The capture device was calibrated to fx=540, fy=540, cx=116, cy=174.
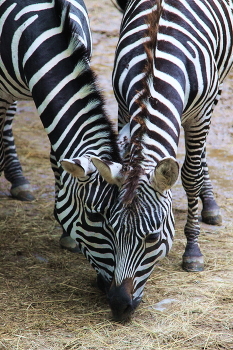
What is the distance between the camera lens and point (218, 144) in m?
9.45

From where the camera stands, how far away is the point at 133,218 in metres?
3.88

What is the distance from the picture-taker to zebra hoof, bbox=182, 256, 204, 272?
5465 millimetres

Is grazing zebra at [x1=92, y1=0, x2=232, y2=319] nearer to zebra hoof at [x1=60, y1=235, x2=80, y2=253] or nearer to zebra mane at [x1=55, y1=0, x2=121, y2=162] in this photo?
zebra mane at [x1=55, y1=0, x2=121, y2=162]

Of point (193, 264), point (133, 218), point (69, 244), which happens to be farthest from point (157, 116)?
point (69, 244)

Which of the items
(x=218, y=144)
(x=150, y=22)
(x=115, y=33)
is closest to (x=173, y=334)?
(x=150, y=22)

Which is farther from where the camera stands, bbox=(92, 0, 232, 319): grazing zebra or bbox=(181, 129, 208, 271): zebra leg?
bbox=(181, 129, 208, 271): zebra leg

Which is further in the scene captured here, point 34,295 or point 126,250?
point 34,295

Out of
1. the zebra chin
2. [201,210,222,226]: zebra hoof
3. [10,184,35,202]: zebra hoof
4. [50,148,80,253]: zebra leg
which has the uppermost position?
the zebra chin

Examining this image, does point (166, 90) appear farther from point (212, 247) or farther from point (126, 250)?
point (212, 247)

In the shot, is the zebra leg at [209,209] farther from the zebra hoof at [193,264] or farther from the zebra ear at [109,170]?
the zebra ear at [109,170]

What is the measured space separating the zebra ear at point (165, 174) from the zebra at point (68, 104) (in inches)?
12.9

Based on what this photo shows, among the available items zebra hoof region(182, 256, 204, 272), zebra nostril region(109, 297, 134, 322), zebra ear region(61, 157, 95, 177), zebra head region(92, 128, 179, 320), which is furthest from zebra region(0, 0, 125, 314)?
zebra hoof region(182, 256, 204, 272)

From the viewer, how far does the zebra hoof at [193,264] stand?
5.46 m

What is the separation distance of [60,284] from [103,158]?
61.7 inches
